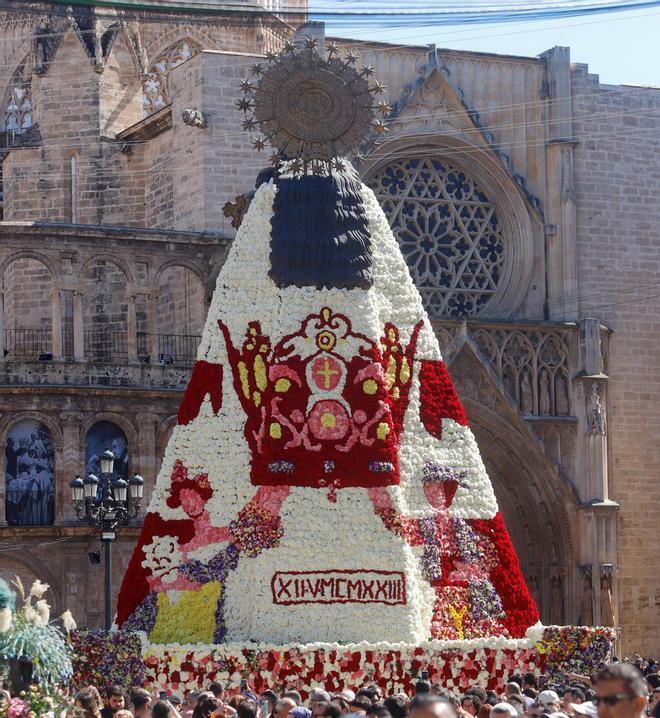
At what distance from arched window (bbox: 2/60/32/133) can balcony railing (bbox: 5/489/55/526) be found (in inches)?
429

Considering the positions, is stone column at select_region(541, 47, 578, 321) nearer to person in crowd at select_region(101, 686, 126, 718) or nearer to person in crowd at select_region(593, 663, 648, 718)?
person in crowd at select_region(101, 686, 126, 718)

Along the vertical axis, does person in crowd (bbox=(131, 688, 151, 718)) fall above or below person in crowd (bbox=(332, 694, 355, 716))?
below

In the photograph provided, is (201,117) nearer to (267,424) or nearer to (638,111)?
(638,111)

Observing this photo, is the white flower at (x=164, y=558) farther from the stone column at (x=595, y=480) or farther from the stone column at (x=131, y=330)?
the stone column at (x=595, y=480)

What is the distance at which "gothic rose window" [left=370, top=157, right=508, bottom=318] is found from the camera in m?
33.2

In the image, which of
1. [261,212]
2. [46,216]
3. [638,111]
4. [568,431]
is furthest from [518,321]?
[261,212]

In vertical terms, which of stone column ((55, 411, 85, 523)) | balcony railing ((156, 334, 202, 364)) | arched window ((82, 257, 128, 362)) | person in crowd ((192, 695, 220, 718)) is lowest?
person in crowd ((192, 695, 220, 718))

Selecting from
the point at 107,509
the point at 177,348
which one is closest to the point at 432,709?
the point at 107,509

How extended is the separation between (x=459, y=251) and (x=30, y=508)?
9.34 meters

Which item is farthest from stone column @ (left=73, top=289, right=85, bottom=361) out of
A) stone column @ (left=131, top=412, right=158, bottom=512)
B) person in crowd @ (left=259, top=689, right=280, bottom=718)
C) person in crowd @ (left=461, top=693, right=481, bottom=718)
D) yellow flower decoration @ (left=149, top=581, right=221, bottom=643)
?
person in crowd @ (left=461, top=693, right=481, bottom=718)

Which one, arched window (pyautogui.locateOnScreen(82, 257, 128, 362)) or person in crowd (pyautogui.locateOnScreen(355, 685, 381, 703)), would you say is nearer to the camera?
person in crowd (pyautogui.locateOnScreen(355, 685, 381, 703))

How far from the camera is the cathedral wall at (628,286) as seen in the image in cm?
3388

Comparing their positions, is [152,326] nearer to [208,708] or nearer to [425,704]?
[208,708]

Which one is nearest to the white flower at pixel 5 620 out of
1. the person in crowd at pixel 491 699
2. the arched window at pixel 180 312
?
the person in crowd at pixel 491 699
